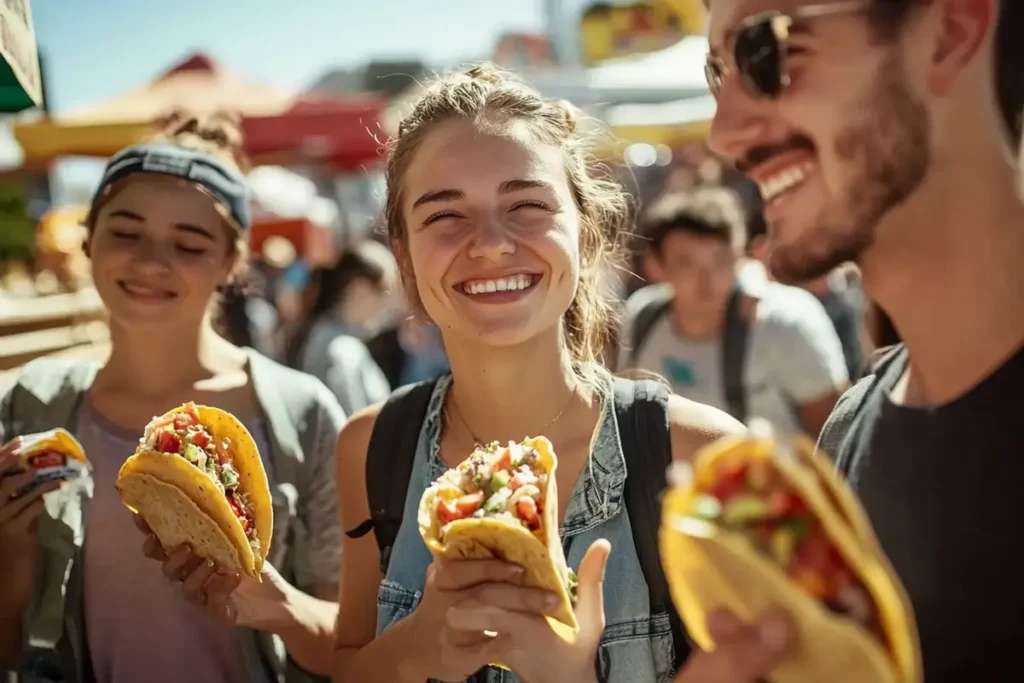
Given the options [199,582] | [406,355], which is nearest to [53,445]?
[199,582]

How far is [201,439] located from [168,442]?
3.6 inches

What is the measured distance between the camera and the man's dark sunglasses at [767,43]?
1.31 m

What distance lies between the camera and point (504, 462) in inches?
78.9

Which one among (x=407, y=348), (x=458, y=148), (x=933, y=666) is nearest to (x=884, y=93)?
(x=933, y=666)

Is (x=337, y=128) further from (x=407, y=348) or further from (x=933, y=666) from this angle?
(x=933, y=666)

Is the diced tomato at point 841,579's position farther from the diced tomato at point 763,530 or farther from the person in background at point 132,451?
the person in background at point 132,451

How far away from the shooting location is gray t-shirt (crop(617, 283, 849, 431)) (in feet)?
14.6

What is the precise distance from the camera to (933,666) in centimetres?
127

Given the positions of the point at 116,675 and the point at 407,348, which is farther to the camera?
the point at 407,348

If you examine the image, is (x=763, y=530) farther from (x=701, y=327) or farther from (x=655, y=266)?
(x=655, y=266)

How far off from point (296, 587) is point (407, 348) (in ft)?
14.9

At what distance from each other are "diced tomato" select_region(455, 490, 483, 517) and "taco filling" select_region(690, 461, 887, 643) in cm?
83

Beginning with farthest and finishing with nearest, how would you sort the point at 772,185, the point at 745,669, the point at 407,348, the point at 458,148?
the point at 407,348 → the point at 458,148 → the point at 772,185 → the point at 745,669

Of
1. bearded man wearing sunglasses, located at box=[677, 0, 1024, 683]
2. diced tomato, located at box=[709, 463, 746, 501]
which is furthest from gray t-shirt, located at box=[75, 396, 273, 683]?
diced tomato, located at box=[709, 463, 746, 501]
